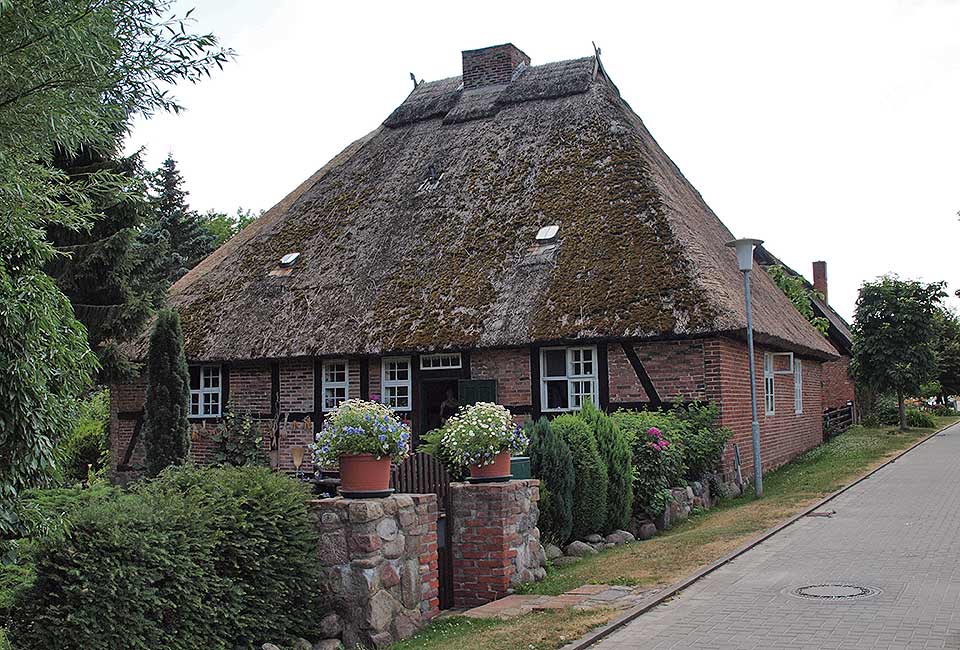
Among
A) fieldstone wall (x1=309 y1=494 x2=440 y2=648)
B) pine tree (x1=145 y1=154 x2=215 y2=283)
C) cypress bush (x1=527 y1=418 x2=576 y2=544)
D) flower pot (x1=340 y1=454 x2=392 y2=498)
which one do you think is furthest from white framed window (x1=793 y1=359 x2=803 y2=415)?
pine tree (x1=145 y1=154 x2=215 y2=283)

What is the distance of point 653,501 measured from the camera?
12961 mm

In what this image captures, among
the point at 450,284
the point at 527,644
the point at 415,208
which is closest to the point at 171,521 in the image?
the point at 527,644

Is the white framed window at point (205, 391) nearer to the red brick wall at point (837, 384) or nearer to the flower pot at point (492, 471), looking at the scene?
the flower pot at point (492, 471)

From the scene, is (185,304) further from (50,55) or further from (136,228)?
(50,55)

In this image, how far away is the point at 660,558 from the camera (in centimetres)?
1025

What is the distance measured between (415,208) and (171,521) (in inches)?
605

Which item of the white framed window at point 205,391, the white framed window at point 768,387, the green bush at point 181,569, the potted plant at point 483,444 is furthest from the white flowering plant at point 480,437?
the white framed window at point 205,391

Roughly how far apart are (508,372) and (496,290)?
5.33 feet

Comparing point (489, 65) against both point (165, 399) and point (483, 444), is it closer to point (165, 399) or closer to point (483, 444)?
point (165, 399)

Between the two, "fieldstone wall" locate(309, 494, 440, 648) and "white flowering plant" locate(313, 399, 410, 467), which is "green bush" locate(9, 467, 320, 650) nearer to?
"fieldstone wall" locate(309, 494, 440, 648)

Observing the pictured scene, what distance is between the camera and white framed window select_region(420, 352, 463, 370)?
706 inches

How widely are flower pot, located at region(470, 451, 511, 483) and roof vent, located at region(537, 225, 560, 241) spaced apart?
32.2 feet

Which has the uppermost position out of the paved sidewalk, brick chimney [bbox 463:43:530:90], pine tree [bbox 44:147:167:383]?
brick chimney [bbox 463:43:530:90]

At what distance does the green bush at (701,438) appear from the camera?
14766mm
